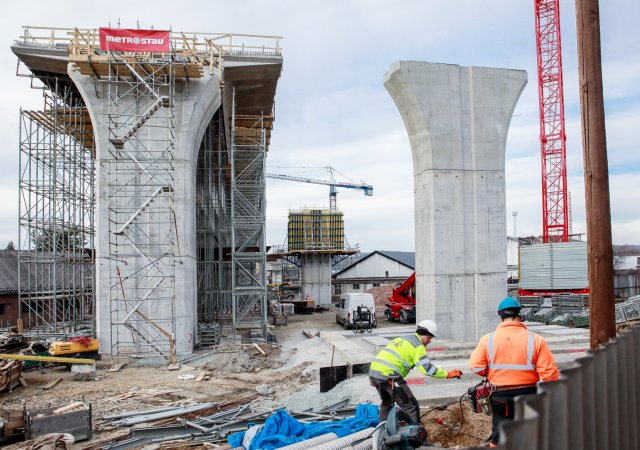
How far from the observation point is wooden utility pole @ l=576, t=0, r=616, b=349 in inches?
247

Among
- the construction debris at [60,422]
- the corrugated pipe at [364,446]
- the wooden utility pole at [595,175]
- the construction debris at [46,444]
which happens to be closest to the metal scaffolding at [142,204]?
the construction debris at [60,422]

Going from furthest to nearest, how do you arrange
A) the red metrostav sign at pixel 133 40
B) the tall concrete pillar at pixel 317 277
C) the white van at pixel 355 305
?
the tall concrete pillar at pixel 317 277 → the white van at pixel 355 305 → the red metrostav sign at pixel 133 40

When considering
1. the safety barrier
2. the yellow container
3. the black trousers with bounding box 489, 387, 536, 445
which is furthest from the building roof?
the safety barrier

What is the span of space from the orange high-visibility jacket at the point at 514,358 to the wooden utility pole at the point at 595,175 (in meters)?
1.49

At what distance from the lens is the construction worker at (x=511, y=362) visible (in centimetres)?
517

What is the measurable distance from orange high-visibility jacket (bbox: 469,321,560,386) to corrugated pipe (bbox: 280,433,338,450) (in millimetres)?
2979

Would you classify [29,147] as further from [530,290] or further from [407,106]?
[530,290]

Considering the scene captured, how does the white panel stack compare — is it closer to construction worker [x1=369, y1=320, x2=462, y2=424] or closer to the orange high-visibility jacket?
construction worker [x1=369, y1=320, x2=462, y2=424]

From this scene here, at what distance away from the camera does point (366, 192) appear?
99062 millimetres

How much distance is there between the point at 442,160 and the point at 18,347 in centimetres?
1506

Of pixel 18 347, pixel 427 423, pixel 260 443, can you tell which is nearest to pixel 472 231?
pixel 427 423

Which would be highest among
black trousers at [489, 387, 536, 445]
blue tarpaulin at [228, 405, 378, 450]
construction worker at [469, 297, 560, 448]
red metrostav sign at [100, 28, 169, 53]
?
red metrostav sign at [100, 28, 169, 53]

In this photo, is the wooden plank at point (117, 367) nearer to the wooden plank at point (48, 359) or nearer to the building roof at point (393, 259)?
the wooden plank at point (48, 359)

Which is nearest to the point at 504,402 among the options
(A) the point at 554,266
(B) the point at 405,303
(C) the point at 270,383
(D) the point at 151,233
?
(C) the point at 270,383
